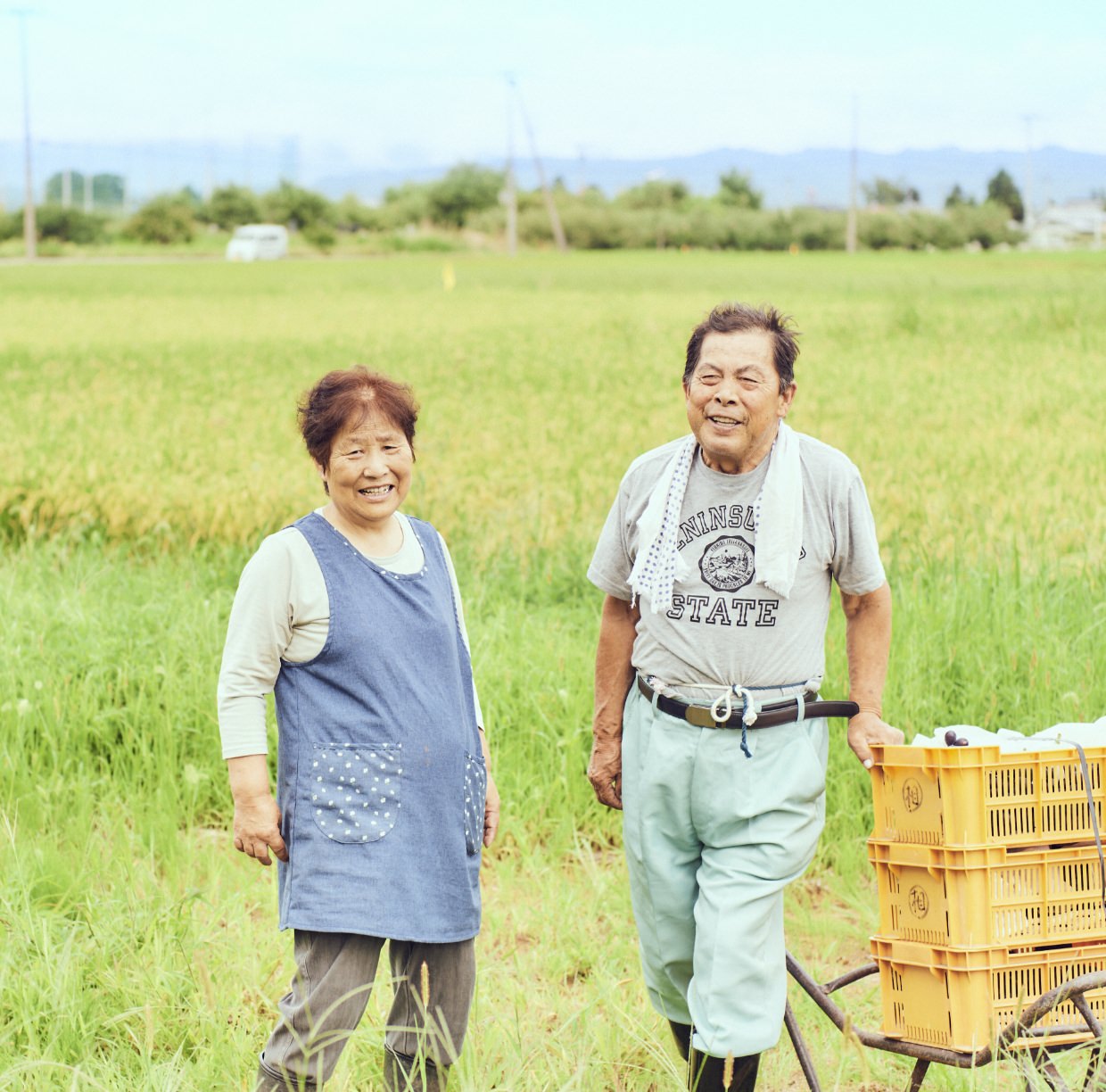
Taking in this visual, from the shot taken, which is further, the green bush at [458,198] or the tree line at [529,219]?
the green bush at [458,198]

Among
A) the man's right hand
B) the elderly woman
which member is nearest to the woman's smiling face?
the elderly woman

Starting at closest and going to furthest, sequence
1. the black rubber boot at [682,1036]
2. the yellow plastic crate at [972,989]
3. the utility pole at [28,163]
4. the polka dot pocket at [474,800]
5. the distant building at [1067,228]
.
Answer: the yellow plastic crate at [972,989] → the polka dot pocket at [474,800] → the black rubber boot at [682,1036] → the utility pole at [28,163] → the distant building at [1067,228]

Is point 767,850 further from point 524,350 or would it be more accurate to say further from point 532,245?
point 532,245

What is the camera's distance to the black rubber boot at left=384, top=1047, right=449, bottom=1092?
2.73 meters

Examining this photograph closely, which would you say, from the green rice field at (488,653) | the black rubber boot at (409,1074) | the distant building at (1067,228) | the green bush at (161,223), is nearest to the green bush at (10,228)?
the green bush at (161,223)

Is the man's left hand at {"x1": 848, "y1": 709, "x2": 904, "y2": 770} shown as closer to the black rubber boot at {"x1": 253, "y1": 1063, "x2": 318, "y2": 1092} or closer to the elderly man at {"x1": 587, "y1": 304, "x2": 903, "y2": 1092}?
the elderly man at {"x1": 587, "y1": 304, "x2": 903, "y2": 1092}

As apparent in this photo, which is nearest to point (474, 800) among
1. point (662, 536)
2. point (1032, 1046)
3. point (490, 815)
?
point (490, 815)

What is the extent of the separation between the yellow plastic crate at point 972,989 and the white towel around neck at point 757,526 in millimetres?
725

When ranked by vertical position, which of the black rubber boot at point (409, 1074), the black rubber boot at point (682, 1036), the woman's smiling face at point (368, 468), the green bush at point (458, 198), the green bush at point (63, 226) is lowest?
the black rubber boot at point (682, 1036)

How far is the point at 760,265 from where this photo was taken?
45406 mm

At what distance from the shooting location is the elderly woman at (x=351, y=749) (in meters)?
2.57

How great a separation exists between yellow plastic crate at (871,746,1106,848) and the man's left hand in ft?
0.62

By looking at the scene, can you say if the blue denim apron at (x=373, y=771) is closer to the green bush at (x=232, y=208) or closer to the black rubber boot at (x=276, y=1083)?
the black rubber boot at (x=276, y=1083)

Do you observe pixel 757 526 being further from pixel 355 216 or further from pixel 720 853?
pixel 355 216
